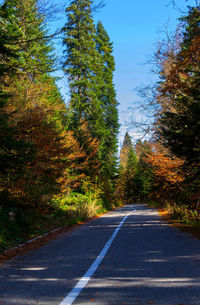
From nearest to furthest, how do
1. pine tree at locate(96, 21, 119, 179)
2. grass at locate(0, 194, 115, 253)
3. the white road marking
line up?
the white road marking → grass at locate(0, 194, 115, 253) → pine tree at locate(96, 21, 119, 179)

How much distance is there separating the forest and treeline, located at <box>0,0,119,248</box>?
51 millimetres

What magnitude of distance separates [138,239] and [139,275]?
14.4ft

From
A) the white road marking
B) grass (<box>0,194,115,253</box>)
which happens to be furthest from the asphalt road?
grass (<box>0,194,115,253</box>)

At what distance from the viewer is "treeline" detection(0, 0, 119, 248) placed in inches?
384

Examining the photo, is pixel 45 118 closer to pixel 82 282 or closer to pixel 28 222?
pixel 28 222

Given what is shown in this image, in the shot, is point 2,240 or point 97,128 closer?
point 2,240

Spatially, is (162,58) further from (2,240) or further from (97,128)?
(97,128)

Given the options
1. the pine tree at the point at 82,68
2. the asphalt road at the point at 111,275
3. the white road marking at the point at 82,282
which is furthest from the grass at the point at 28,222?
the pine tree at the point at 82,68

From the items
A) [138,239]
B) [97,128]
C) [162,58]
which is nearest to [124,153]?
[97,128]

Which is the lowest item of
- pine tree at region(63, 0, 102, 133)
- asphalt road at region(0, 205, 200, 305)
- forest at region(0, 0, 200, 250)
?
asphalt road at region(0, 205, 200, 305)

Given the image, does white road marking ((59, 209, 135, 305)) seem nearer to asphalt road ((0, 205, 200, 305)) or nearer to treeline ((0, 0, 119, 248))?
asphalt road ((0, 205, 200, 305))

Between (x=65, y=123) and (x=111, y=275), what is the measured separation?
21766 millimetres

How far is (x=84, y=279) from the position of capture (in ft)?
15.9

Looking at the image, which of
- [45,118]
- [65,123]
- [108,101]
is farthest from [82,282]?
[108,101]
